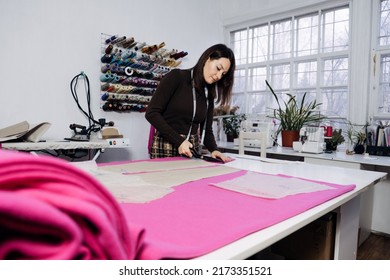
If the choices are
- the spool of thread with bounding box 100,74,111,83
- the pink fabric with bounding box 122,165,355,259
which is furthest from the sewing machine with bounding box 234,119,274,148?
the pink fabric with bounding box 122,165,355,259

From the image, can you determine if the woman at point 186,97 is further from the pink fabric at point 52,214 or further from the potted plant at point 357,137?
the potted plant at point 357,137

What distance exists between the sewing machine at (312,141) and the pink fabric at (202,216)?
1.69 m

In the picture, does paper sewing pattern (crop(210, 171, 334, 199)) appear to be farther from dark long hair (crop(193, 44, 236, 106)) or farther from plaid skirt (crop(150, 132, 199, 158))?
dark long hair (crop(193, 44, 236, 106))

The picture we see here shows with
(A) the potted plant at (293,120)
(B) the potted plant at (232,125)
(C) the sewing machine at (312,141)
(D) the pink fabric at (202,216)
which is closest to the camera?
(D) the pink fabric at (202,216)

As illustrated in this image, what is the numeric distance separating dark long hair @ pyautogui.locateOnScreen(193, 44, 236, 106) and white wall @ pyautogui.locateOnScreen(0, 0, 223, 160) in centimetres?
130

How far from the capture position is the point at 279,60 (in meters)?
3.50

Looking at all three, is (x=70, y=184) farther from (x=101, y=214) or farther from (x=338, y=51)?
(x=338, y=51)

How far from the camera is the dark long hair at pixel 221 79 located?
70.6 inches

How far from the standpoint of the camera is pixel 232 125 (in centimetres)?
348

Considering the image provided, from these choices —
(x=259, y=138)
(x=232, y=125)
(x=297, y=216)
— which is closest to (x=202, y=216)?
(x=297, y=216)

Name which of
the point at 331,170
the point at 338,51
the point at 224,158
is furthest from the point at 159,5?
the point at 331,170

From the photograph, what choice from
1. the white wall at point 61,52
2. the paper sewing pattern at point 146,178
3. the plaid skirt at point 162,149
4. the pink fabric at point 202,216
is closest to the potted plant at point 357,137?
the plaid skirt at point 162,149

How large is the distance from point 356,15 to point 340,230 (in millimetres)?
2470

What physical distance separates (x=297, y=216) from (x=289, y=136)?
234 cm
